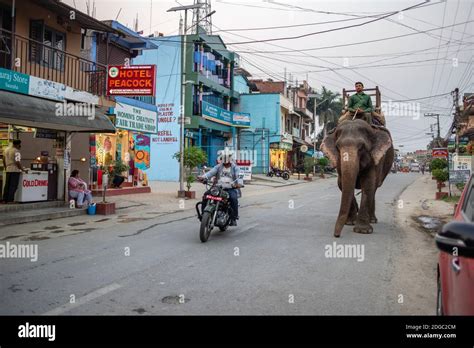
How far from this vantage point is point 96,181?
62.9 feet

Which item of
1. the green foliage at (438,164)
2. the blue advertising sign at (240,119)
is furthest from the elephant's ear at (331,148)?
the blue advertising sign at (240,119)

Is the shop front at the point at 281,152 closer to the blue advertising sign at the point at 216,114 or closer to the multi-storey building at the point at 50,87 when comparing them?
the blue advertising sign at the point at 216,114

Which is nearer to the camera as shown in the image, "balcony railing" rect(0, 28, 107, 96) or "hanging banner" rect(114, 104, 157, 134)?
"balcony railing" rect(0, 28, 107, 96)

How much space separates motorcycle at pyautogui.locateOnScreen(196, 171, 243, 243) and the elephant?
233 cm

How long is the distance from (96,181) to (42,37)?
681 centimetres

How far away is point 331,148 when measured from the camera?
10.0 metres

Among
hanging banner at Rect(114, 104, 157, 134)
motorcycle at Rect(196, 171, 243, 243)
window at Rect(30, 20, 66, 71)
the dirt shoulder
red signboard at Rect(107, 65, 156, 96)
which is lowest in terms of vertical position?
the dirt shoulder

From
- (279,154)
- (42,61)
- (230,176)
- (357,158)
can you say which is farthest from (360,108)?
(279,154)

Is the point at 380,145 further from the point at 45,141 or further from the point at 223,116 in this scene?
the point at 223,116

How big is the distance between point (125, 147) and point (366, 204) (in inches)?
597

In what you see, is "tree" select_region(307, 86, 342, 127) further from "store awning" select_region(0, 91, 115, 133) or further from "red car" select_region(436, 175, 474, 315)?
"red car" select_region(436, 175, 474, 315)

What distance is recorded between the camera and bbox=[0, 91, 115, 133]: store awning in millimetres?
10719

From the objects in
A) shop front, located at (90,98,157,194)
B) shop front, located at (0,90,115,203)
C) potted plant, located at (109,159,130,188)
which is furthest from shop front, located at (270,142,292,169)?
shop front, located at (0,90,115,203)
